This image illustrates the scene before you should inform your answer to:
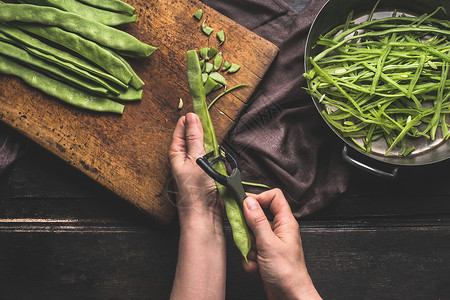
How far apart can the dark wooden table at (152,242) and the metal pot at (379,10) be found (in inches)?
6.1

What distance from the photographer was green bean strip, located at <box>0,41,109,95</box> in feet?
5.48

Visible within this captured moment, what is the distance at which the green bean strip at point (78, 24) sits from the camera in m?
1.63

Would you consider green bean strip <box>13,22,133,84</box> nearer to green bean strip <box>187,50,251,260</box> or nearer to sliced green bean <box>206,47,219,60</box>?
green bean strip <box>187,50,251,260</box>

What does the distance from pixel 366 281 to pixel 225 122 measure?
1.22 metres

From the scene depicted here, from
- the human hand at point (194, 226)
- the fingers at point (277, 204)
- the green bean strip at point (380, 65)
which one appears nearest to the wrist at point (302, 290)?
the fingers at point (277, 204)

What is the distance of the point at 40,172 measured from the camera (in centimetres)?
190

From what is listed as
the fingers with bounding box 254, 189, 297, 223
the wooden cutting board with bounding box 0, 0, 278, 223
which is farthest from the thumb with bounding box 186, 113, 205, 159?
the fingers with bounding box 254, 189, 297, 223

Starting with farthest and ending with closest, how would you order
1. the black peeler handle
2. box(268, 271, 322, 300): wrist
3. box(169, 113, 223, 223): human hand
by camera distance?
1. box(169, 113, 223, 223): human hand
2. box(268, 271, 322, 300): wrist
3. the black peeler handle

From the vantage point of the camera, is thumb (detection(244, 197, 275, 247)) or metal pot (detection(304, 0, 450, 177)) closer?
thumb (detection(244, 197, 275, 247))

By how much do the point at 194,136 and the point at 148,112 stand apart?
33 centimetres

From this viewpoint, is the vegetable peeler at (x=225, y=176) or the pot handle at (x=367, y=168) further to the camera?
the pot handle at (x=367, y=168)

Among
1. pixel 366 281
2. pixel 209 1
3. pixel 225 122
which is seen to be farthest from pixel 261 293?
pixel 209 1

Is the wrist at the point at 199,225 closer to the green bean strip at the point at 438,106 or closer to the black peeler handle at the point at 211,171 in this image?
the black peeler handle at the point at 211,171

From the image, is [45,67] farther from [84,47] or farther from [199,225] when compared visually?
[199,225]
